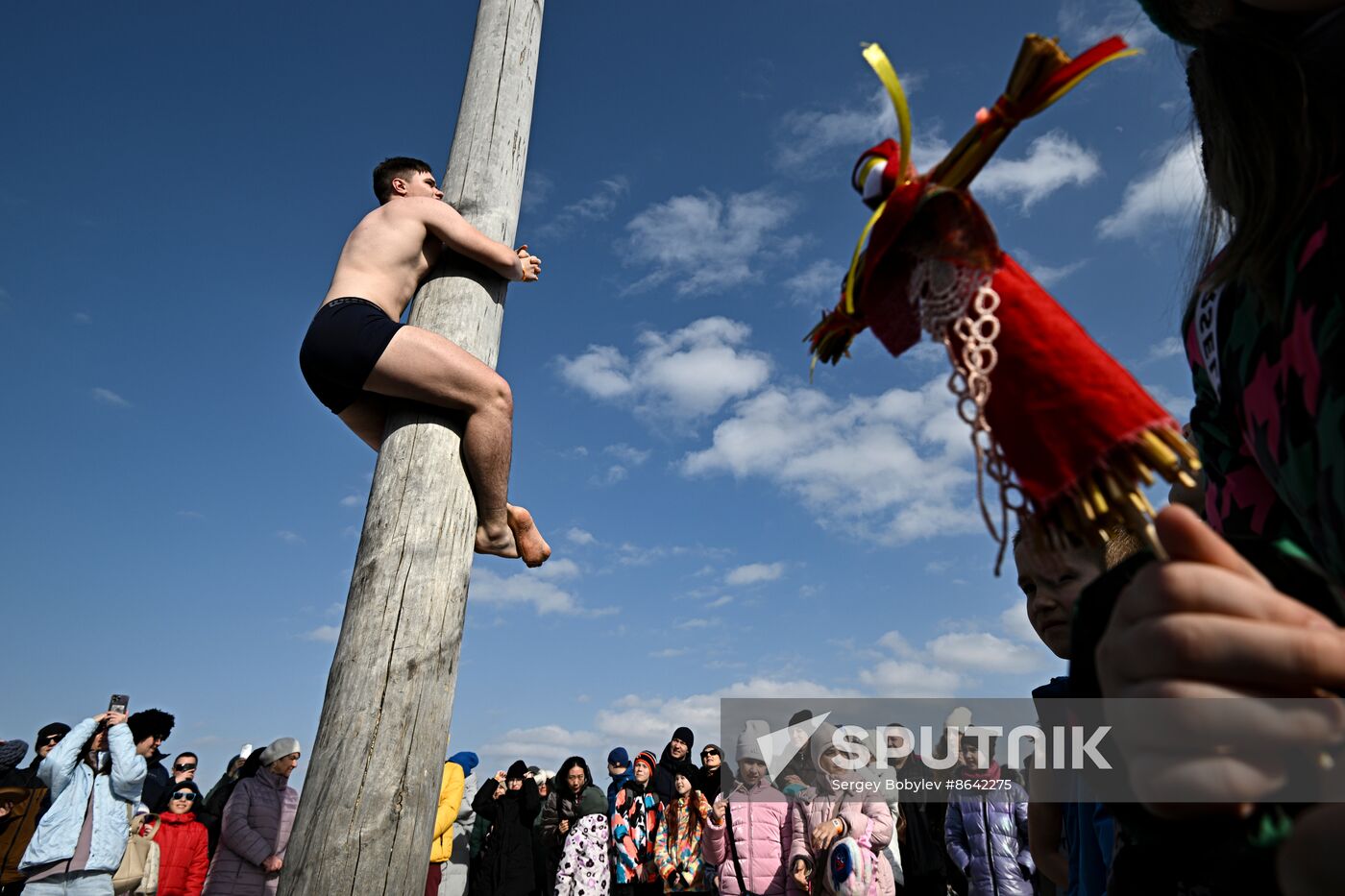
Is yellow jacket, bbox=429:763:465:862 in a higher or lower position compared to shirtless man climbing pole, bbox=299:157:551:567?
lower

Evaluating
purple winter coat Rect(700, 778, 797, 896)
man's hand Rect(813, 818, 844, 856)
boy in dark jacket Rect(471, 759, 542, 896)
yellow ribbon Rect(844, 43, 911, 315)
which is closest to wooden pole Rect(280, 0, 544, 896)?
yellow ribbon Rect(844, 43, 911, 315)

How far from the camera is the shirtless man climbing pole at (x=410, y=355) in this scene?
2361 mm

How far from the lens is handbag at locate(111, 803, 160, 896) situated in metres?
7.08

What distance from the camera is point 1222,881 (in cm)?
60

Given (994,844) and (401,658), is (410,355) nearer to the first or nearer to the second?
(401,658)

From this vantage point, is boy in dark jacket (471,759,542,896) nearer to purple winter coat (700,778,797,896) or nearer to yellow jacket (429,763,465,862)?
Answer: yellow jacket (429,763,465,862)

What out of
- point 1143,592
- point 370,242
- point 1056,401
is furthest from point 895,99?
point 370,242

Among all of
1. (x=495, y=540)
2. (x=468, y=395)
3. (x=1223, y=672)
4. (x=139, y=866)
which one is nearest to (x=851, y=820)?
(x=495, y=540)

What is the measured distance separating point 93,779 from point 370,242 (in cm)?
587

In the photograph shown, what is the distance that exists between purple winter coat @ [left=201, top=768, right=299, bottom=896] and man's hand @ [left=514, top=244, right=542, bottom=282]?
522 cm

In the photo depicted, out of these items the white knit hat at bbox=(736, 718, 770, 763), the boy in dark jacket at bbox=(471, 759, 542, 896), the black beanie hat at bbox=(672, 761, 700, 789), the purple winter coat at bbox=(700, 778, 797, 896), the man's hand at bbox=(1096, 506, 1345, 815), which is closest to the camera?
the man's hand at bbox=(1096, 506, 1345, 815)

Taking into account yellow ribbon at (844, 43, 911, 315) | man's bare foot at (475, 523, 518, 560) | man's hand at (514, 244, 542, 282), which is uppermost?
man's hand at (514, 244, 542, 282)

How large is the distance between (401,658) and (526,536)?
73cm

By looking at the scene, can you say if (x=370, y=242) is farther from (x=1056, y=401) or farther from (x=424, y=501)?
(x=1056, y=401)
